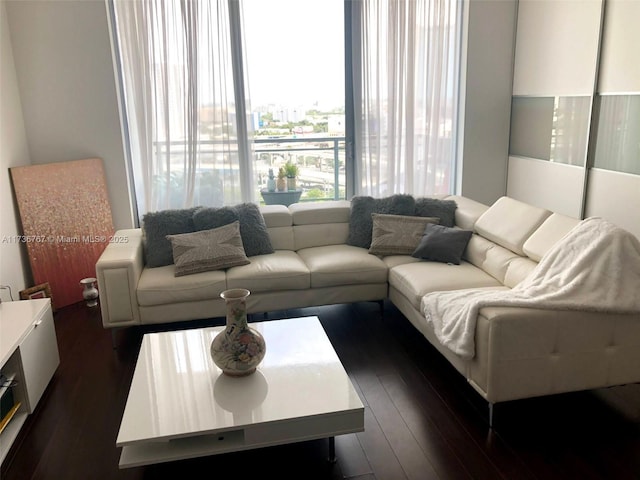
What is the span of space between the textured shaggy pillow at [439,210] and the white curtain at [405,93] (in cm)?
123

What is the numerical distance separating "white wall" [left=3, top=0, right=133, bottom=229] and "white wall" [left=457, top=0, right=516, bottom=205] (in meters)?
3.20

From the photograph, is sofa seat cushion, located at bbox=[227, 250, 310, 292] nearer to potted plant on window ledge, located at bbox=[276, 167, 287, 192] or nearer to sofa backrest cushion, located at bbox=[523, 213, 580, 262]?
sofa backrest cushion, located at bbox=[523, 213, 580, 262]

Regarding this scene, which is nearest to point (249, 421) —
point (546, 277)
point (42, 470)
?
point (42, 470)

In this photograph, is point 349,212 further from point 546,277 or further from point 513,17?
point 513,17

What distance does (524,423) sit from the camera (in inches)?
101

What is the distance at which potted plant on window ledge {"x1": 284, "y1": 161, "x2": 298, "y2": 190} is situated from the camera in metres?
5.19

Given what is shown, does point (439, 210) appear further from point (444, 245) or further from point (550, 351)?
point (550, 351)

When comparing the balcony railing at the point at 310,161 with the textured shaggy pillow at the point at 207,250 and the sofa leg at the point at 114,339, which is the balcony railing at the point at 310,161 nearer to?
the textured shaggy pillow at the point at 207,250

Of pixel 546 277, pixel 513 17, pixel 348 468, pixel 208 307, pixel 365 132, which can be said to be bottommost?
pixel 348 468

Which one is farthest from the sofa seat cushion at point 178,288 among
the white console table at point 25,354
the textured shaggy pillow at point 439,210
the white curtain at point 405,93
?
the white curtain at point 405,93

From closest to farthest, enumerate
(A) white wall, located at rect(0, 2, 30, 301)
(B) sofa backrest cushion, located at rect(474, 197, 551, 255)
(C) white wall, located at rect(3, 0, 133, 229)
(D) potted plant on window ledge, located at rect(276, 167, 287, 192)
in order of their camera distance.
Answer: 1. (B) sofa backrest cushion, located at rect(474, 197, 551, 255)
2. (A) white wall, located at rect(0, 2, 30, 301)
3. (C) white wall, located at rect(3, 0, 133, 229)
4. (D) potted plant on window ledge, located at rect(276, 167, 287, 192)

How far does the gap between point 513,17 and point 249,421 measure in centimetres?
455

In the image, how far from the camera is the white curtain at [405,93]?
497 centimetres

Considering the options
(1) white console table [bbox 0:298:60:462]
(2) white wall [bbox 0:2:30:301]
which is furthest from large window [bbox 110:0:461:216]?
(1) white console table [bbox 0:298:60:462]
